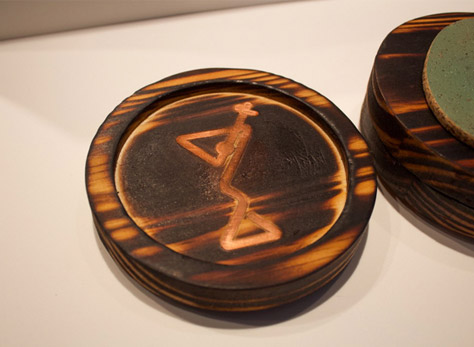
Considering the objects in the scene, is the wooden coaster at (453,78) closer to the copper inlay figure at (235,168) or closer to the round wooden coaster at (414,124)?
the round wooden coaster at (414,124)

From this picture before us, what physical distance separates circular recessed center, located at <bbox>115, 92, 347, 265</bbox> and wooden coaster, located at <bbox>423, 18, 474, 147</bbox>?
32 cm

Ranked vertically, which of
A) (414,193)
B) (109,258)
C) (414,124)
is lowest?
(109,258)

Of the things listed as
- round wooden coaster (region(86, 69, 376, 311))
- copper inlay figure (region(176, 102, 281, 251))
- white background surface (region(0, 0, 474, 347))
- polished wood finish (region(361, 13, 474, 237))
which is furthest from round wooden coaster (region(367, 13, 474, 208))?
copper inlay figure (region(176, 102, 281, 251))

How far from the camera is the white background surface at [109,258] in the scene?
1.30 m

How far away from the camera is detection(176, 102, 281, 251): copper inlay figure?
1.30 metres

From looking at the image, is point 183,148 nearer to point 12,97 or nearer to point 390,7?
point 12,97

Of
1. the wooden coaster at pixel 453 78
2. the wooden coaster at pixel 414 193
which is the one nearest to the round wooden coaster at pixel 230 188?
the wooden coaster at pixel 414 193

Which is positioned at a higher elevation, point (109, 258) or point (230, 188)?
point (230, 188)

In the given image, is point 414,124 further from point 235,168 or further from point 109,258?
point 109,258

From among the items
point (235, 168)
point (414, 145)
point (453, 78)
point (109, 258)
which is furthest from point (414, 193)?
point (109, 258)

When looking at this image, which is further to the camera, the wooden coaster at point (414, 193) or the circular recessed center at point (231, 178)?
the wooden coaster at point (414, 193)

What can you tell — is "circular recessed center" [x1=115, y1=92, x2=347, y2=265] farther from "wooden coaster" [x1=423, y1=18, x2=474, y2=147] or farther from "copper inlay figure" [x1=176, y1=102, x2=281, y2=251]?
"wooden coaster" [x1=423, y1=18, x2=474, y2=147]

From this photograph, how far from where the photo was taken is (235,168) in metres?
1.46

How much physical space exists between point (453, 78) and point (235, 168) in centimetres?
70
